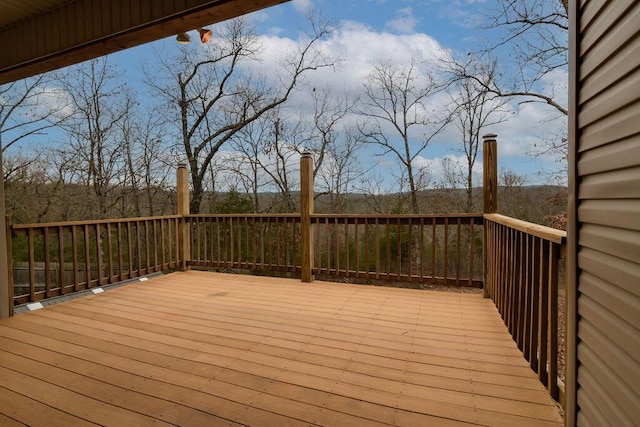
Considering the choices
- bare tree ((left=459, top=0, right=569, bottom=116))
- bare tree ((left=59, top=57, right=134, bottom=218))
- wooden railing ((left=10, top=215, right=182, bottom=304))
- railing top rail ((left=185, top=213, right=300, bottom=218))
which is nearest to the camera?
wooden railing ((left=10, top=215, right=182, bottom=304))

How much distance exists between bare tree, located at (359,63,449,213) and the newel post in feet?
14.6

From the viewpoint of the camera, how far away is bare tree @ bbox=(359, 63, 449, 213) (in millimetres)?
8266

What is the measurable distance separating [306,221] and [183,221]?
216 cm

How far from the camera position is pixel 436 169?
26.7 ft

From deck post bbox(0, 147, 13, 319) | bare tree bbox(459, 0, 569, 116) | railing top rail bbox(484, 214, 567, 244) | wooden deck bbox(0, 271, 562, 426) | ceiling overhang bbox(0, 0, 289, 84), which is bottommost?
wooden deck bbox(0, 271, 562, 426)

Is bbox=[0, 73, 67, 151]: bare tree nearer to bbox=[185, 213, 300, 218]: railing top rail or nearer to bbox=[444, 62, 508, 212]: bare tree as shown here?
bbox=[185, 213, 300, 218]: railing top rail

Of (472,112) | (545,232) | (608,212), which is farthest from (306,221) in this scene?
(472,112)

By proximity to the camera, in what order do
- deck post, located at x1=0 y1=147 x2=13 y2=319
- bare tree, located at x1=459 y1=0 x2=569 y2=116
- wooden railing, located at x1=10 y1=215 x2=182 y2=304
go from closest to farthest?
1. deck post, located at x1=0 y1=147 x2=13 y2=319
2. wooden railing, located at x1=10 y1=215 x2=182 y2=304
3. bare tree, located at x1=459 y1=0 x2=569 y2=116

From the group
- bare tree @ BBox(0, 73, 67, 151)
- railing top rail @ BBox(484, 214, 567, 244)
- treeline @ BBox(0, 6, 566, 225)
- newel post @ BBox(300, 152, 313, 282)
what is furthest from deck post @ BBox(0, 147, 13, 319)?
bare tree @ BBox(0, 73, 67, 151)

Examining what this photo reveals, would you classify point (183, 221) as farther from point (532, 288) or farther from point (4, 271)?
point (532, 288)

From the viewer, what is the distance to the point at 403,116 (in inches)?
335

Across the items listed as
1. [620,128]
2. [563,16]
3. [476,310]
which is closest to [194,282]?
[476,310]

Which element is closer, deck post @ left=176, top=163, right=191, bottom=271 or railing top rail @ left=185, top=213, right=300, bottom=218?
railing top rail @ left=185, top=213, right=300, bottom=218

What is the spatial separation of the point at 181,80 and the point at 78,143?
3133mm
